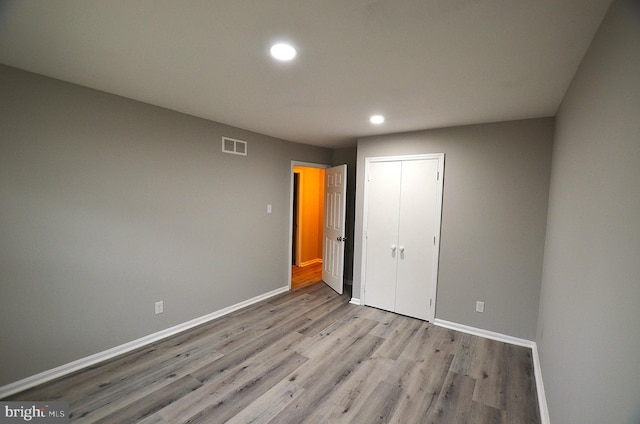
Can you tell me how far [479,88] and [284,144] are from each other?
2.78 metres

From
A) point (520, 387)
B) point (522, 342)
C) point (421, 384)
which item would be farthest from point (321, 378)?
point (522, 342)

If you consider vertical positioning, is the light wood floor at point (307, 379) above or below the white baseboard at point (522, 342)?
below

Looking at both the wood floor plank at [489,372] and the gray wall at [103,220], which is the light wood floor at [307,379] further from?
the gray wall at [103,220]

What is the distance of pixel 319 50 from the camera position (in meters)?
1.59

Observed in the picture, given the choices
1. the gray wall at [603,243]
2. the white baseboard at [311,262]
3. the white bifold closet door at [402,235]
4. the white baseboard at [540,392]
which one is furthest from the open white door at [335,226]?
the gray wall at [603,243]

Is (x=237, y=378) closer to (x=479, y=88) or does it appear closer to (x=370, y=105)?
(x=370, y=105)

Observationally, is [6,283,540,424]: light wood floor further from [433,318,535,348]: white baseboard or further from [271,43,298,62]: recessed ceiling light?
[271,43,298,62]: recessed ceiling light

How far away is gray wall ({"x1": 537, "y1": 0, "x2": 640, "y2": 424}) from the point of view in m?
0.87

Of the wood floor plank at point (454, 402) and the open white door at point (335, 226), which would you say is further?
the open white door at point (335, 226)

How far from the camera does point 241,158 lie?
3.61m

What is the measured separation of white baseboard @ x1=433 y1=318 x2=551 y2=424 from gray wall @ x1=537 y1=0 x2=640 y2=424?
24 centimetres

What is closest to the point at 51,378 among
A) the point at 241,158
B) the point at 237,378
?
the point at 237,378

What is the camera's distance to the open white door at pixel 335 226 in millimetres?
4242
